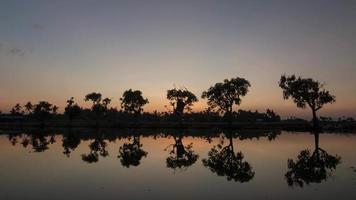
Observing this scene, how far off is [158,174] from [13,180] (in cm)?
769

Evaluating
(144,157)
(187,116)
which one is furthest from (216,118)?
(144,157)

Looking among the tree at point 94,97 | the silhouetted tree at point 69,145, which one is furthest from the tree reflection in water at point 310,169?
the tree at point 94,97

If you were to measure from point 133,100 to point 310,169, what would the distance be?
11817 centimetres

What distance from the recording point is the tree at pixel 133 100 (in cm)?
13875

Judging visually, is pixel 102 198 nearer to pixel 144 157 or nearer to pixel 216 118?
pixel 144 157

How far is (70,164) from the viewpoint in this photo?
25047 mm

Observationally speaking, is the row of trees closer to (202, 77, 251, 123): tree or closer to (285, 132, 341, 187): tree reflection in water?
(202, 77, 251, 123): tree

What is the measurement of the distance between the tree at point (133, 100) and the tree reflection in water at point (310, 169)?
364 feet

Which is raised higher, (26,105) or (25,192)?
(26,105)

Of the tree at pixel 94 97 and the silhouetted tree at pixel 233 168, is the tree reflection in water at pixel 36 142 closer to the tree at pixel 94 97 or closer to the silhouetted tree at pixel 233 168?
the silhouetted tree at pixel 233 168

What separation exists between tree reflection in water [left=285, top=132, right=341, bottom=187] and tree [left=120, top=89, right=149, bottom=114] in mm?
111058

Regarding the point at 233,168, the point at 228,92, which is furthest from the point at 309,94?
the point at 233,168

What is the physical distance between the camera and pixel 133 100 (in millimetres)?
138750

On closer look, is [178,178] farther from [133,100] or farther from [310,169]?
[133,100]
